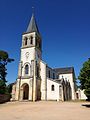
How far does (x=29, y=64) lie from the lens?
39.4 meters

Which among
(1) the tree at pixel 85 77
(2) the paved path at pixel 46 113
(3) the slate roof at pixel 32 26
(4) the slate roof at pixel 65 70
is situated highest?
(3) the slate roof at pixel 32 26

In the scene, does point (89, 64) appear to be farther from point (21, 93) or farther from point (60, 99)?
point (21, 93)

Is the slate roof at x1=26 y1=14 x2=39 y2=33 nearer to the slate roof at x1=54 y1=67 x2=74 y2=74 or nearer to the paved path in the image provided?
the slate roof at x1=54 y1=67 x2=74 y2=74

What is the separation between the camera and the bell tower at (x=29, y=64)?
120 feet

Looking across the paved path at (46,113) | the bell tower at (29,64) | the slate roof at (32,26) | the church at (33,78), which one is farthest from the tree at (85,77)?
the slate roof at (32,26)

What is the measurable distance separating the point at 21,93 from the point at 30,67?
688 cm

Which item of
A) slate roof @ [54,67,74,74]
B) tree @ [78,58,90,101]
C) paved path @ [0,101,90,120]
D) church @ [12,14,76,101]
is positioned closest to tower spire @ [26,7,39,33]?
church @ [12,14,76,101]

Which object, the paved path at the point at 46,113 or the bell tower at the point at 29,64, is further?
the bell tower at the point at 29,64

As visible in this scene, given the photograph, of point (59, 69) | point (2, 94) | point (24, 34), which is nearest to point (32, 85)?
point (2, 94)

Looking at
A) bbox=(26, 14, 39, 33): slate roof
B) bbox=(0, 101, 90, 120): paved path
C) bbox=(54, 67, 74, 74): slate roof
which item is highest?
bbox=(26, 14, 39, 33): slate roof

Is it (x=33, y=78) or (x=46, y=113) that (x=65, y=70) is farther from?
(x=46, y=113)

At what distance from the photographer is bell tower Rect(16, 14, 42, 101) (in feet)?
120

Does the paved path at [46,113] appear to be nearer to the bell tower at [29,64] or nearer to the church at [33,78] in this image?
the bell tower at [29,64]

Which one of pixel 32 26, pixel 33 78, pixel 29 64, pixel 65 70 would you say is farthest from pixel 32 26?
pixel 65 70
